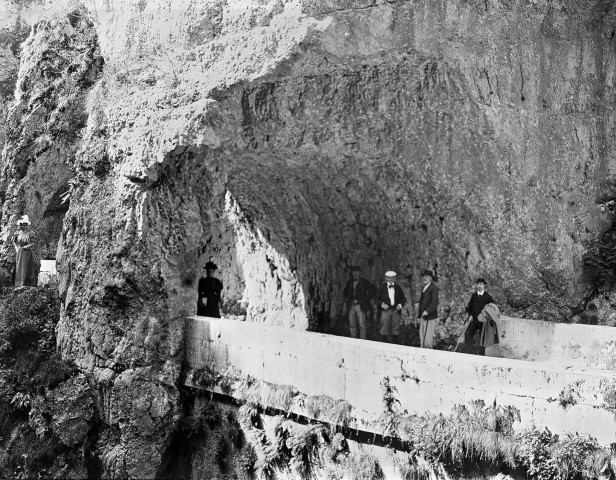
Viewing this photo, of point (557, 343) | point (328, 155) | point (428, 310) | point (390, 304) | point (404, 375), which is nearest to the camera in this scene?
point (404, 375)

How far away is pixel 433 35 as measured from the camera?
12.5 metres

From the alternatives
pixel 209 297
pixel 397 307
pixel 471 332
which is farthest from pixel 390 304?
pixel 209 297

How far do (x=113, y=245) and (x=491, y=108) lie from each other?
18.2 feet

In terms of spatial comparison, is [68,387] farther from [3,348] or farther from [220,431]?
[220,431]

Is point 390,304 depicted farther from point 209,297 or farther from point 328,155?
point 209,297

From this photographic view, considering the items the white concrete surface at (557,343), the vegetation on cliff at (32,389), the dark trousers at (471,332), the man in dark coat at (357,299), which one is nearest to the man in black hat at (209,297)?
the man in dark coat at (357,299)

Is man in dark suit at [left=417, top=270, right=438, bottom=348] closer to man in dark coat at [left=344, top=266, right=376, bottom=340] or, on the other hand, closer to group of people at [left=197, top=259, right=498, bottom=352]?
group of people at [left=197, top=259, right=498, bottom=352]

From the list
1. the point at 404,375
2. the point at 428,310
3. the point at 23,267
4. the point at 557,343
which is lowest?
the point at 404,375

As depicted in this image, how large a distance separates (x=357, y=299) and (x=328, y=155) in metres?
2.87

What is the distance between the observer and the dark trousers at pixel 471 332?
13.0m

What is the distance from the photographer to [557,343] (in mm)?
12930

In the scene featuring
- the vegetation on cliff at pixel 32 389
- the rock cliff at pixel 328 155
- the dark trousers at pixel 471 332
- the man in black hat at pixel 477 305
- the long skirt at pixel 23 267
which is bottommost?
the vegetation on cliff at pixel 32 389

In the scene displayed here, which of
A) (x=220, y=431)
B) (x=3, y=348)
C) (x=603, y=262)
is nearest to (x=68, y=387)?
(x=3, y=348)

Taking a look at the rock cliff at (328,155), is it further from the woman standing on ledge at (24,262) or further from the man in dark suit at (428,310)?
the woman standing on ledge at (24,262)
